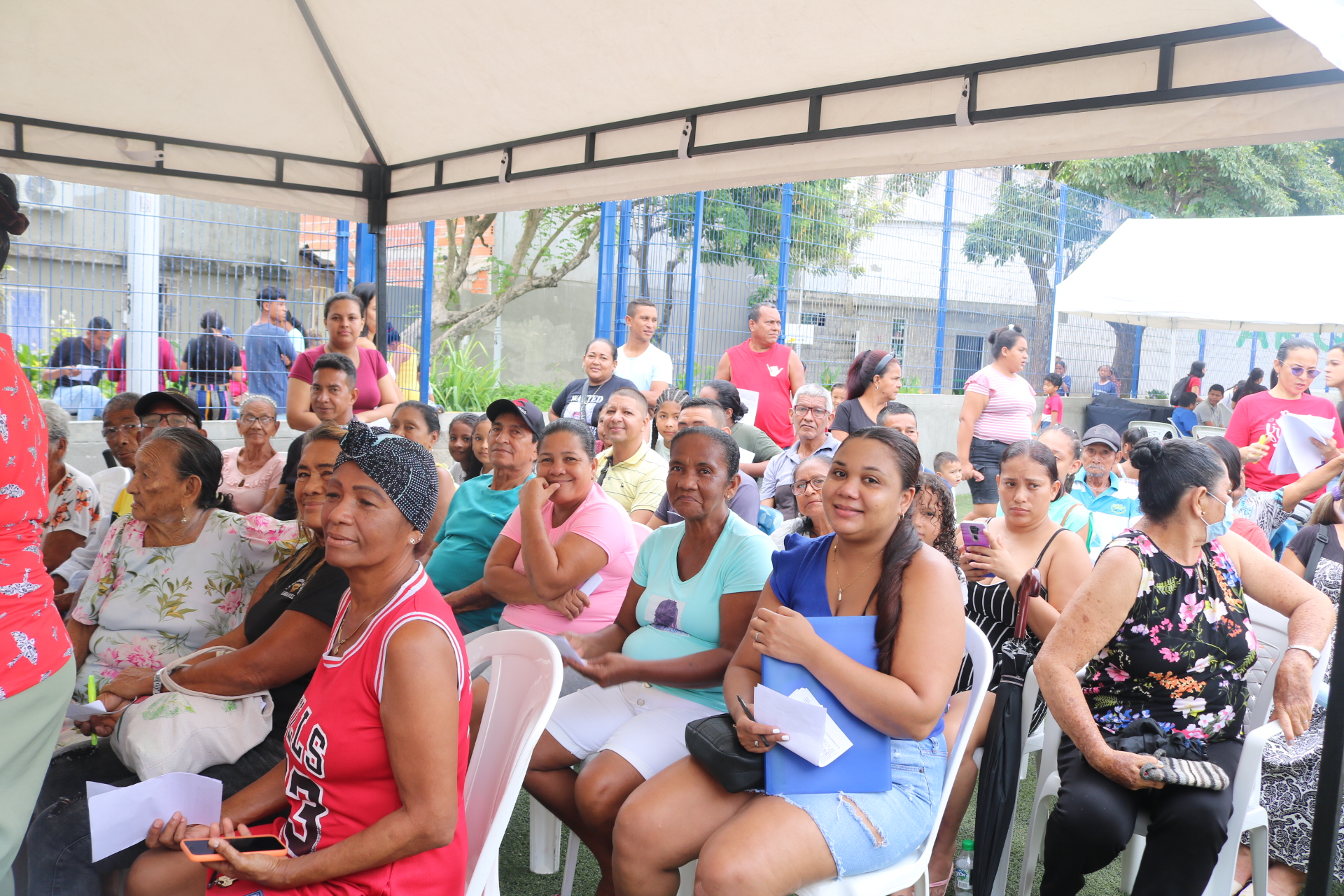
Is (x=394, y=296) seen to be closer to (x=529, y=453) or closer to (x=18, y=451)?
(x=529, y=453)

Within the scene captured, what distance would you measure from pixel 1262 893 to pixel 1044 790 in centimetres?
62

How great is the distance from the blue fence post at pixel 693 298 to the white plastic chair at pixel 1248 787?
603 cm

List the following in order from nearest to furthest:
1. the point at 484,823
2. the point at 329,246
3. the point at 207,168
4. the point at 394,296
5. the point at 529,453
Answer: the point at 484,823 → the point at 529,453 → the point at 207,168 → the point at 329,246 → the point at 394,296

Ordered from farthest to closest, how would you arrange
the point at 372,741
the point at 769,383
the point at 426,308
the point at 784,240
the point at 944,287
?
the point at 944,287
the point at 784,240
the point at 426,308
the point at 769,383
the point at 372,741

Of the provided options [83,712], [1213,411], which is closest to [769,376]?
[83,712]

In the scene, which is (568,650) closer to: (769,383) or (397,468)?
(397,468)

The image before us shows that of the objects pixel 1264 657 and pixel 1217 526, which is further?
pixel 1217 526

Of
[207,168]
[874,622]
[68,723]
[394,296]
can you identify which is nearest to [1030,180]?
[394,296]

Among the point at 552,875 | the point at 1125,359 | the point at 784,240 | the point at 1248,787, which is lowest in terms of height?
the point at 552,875

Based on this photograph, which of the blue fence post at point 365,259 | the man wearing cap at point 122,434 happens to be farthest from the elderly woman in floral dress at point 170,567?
the blue fence post at point 365,259

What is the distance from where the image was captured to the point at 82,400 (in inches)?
245

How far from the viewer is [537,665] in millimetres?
2299

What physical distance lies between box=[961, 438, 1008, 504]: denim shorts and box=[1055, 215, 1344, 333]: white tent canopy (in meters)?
3.76

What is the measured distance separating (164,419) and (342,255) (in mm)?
3062
